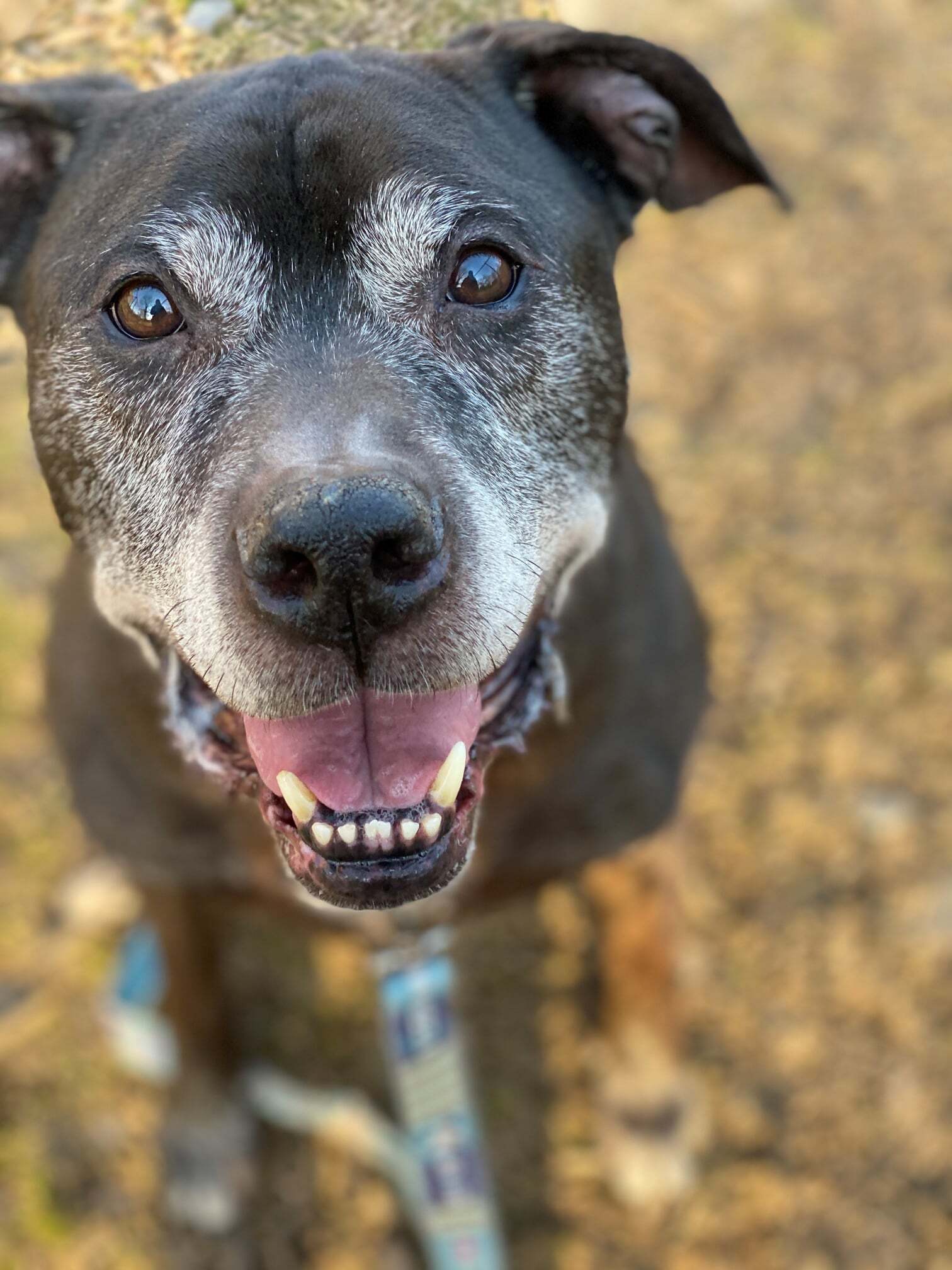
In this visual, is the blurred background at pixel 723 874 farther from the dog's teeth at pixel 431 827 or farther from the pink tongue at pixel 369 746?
the dog's teeth at pixel 431 827

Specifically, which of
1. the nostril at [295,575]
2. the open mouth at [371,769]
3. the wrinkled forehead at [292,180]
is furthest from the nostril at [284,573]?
the wrinkled forehead at [292,180]

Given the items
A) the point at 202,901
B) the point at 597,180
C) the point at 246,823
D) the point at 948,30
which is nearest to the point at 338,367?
the point at 597,180

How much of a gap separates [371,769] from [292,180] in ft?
3.28

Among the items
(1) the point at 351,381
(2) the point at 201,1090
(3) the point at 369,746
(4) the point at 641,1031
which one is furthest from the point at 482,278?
(2) the point at 201,1090

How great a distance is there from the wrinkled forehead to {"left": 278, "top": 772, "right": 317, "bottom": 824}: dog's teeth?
0.84 m

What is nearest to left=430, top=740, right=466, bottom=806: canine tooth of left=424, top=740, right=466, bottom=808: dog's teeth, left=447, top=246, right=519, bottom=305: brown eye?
left=424, top=740, right=466, bottom=808: dog's teeth

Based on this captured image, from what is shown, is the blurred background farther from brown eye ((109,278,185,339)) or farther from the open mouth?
the open mouth

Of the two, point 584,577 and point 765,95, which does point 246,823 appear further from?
point 765,95

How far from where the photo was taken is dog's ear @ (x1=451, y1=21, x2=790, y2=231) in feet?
7.55

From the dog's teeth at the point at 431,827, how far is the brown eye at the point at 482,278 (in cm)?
93

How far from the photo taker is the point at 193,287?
2160mm

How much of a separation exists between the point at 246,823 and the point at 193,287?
123 centimetres

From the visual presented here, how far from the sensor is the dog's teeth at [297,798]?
2.05m

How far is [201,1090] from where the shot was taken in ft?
11.9
